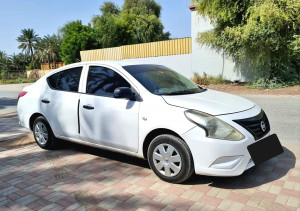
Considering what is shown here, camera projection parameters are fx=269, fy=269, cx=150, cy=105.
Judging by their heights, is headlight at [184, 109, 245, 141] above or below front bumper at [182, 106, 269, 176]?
above

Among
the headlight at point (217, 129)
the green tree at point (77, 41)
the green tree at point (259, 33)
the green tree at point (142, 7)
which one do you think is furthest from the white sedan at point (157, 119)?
the green tree at point (142, 7)

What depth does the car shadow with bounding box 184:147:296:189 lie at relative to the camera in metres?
3.34

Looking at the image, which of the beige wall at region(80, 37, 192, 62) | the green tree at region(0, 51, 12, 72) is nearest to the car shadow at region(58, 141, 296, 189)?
the beige wall at region(80, 37, 192, 62)

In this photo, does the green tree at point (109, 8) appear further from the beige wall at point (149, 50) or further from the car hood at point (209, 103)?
the car hood at point (209, 103)

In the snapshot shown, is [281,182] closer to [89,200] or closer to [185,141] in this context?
[185,141]

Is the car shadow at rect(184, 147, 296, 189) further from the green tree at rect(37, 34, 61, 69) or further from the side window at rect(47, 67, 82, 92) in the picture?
the green tree at rect(37, 34, 61, 69)

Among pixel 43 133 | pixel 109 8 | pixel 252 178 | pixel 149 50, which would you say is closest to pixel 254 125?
pixel 252 178

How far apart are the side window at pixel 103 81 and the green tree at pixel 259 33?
10842 mm

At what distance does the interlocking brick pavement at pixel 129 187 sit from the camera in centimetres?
293

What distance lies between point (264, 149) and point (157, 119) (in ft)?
4.46

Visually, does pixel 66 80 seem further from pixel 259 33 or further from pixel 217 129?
pixel 259 33

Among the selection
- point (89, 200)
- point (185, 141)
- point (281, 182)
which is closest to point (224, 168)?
point (185, 141)

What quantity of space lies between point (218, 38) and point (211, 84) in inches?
114

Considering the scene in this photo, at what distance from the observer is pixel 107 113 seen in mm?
3809
